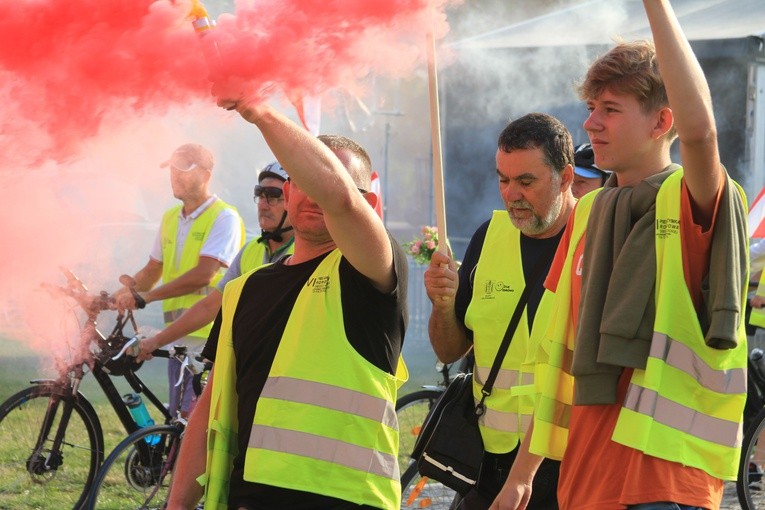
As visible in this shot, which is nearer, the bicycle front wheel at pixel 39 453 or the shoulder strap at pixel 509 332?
the shoulder strap at pixel 509 332

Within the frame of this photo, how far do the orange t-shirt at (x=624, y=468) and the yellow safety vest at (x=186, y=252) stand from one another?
451 centimetres

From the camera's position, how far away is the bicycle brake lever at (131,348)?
717 cm

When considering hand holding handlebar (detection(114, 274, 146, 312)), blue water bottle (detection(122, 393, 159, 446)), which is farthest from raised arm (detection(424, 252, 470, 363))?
blue water bottle (detection(122, 393, 159, 446))

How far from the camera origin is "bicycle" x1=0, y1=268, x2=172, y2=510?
276 inches

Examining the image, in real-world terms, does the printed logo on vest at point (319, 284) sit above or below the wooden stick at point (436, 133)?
below

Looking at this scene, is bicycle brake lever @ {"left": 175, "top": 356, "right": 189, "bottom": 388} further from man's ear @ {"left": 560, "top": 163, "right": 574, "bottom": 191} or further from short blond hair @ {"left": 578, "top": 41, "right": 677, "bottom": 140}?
short blond hair @ {"left": 578, "top": 41, "right": 677, "bottom": 140}

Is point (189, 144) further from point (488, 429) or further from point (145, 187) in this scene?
point (488, 429)

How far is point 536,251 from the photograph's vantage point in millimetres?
4352

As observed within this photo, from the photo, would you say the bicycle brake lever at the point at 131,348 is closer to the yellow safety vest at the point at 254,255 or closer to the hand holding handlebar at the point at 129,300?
the hand holding handlebar at the point at 129,300

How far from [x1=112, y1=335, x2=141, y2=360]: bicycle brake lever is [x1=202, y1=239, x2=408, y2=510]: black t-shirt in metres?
3.80

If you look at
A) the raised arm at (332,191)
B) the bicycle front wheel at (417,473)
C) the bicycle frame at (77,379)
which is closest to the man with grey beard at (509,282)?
the raised arm at (332,191)

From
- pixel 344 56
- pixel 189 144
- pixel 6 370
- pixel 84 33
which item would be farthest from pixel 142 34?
pixel 6 370

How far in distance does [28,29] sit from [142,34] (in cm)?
27

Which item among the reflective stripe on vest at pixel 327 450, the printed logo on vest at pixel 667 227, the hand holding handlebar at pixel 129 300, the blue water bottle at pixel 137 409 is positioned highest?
the printed logo on vest at pixel 667 227
